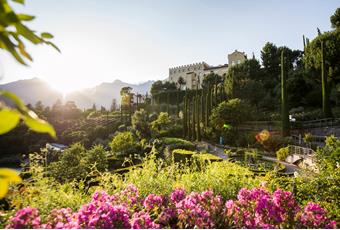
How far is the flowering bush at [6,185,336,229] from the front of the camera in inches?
108

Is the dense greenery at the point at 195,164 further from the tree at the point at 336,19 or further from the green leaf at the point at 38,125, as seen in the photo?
the tree at the point at 336,19

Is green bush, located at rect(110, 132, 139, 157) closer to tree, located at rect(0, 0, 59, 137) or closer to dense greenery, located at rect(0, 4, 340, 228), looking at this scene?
dense greenery, located at rect(0, 4, 340, 228)

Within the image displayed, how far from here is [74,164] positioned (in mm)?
13102

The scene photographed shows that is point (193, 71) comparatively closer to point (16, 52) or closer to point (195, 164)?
point (195, 164)

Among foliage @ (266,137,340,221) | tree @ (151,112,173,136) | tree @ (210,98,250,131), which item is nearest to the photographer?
foliage @ (266,137,340,221)

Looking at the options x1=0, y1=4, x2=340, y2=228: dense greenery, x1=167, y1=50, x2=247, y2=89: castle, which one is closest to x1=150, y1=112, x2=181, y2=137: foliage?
x1=0, y1=4, x2=340, y2=228: dense greenery

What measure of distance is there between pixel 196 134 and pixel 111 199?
3047cm

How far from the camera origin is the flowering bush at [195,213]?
8.99 feet

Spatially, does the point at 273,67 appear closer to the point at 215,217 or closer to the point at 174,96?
the point at 174,96

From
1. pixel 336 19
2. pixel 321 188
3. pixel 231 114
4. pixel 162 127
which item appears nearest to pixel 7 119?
pixel 321 188

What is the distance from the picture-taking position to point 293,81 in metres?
34.3

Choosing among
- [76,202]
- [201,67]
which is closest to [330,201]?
[76,202]

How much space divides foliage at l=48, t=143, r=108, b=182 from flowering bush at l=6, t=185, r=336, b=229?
7289 millimetres

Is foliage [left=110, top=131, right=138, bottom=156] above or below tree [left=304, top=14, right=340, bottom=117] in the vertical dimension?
below
